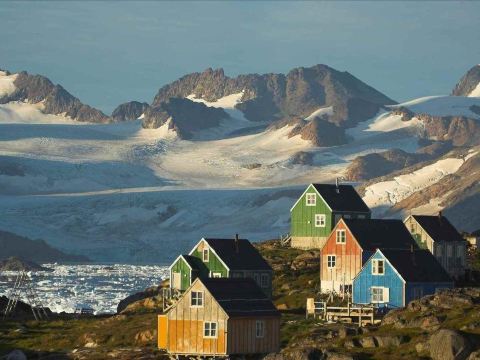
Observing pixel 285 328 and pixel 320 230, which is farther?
pixel 320 230

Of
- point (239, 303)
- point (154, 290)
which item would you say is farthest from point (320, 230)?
point (239, 303)

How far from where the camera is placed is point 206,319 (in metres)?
69.5

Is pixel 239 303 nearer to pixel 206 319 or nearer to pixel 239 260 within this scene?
pixel 206 319

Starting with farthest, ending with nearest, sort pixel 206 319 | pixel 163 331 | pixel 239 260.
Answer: pixel 239 260, pixel 163 331, pixel 206 319

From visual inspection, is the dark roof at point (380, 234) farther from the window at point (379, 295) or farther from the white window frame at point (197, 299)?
the white window frame at point (197, 299)

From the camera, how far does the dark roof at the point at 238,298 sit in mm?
69750

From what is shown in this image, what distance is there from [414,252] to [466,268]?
49.2 ft

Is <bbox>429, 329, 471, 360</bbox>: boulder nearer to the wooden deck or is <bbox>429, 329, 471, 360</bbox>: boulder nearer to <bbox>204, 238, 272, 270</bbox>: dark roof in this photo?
the wooden deck

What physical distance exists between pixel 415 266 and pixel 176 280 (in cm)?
1764

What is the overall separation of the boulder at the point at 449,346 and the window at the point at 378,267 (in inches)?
841

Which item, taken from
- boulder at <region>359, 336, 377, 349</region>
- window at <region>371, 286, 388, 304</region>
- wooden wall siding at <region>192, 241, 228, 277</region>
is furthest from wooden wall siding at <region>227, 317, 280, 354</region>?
wooden wall siding at <region>192, 241, 228, 277</region>

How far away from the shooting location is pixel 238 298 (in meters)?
71.1

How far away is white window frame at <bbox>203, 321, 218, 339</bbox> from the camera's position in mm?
69062

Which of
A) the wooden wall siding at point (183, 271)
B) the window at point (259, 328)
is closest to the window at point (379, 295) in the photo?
the window at point (259, 328)
